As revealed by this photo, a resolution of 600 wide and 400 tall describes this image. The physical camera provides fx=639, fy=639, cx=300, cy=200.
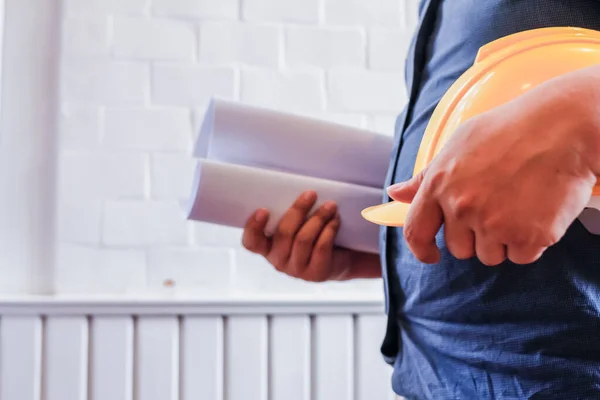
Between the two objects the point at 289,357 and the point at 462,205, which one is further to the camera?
the point at 289,357

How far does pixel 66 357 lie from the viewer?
1178 millimetres

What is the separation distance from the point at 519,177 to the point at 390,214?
131 millimetres

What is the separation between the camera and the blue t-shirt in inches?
17.2

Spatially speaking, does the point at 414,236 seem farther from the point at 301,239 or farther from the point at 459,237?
the point at 301,239

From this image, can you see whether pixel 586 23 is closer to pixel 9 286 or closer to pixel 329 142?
pixel 329 142

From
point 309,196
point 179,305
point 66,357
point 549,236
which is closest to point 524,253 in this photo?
point 549,236

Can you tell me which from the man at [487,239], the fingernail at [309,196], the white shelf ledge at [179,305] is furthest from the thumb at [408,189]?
the white shelf ledge at [179,305]

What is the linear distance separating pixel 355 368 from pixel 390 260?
2.25 ft

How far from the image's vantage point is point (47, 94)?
4.19 feet

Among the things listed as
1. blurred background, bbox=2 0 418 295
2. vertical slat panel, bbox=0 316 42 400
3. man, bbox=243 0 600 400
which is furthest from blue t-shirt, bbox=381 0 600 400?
vertical slat panel, bbox=0 316 42 400

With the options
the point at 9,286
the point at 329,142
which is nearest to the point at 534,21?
the point at 329,142

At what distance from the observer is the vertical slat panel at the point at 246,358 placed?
1.21 m

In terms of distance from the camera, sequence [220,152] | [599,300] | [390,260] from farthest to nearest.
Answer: [220,152]
[390,260]
[599,300]

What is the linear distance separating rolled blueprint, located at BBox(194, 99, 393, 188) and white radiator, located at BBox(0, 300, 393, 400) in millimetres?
499
